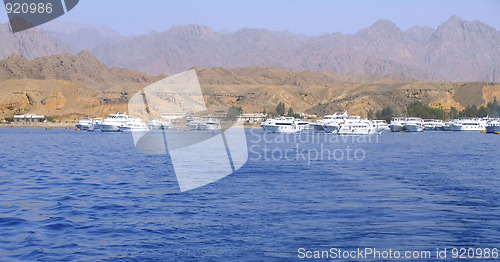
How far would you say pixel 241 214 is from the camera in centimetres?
2712

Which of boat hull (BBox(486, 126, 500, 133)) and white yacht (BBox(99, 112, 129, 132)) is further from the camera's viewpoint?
white yacht (BBox(99, 112, 129, 132))

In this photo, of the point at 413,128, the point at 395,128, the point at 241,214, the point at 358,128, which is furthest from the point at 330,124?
the point at 241,214

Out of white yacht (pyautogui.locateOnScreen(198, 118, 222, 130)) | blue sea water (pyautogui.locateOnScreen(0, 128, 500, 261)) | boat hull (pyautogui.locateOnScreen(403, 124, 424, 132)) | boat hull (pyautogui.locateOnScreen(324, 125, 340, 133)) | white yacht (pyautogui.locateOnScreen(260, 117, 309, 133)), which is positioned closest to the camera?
blue sea water (pyautogui.locateOnScreen(0, 128, 500, 261))

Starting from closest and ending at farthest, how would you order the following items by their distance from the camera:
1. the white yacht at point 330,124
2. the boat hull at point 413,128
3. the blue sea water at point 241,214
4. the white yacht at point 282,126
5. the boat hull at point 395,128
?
1. the blue sea water at point 241,214
2. the white yacht at point 330,124
3. the white yacht at point 282,126
4. the boat hull at point 413,128
5. the boat hull at point 395,128

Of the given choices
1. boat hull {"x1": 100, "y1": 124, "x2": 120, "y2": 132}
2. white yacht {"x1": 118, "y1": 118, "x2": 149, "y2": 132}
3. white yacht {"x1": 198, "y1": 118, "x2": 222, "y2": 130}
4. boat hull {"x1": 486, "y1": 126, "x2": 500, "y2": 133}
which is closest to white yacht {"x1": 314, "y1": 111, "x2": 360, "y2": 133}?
white yacht {"x1": 198, "y1": 118, "x2": 222, "y2": 130}

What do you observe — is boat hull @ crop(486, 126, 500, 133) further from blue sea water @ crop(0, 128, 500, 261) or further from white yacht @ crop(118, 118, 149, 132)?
blue sea water @ crop(0, 128, 500, 261)

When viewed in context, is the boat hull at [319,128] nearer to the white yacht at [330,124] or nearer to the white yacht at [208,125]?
the white yacht at [330,124]

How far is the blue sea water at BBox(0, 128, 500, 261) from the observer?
20.9 m

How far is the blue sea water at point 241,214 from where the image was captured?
68.6 ft

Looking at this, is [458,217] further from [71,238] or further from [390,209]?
[71,238]

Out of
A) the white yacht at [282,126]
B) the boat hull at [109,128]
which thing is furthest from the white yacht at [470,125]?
the boat hull at [109,128]

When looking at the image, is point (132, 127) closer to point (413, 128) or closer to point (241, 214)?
point (413, 128)

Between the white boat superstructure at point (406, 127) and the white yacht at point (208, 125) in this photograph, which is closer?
the white boat superstructure at point (406, 127)

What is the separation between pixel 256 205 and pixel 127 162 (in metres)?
30.3
